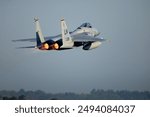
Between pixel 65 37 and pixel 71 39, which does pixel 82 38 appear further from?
pixel 65 37

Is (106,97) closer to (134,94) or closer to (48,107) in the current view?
(134,94)

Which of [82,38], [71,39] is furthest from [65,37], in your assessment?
[82,38]

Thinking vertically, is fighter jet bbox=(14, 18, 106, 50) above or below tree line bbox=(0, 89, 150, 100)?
above

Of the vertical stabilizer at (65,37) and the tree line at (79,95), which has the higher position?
the vertical stabilizer at (65,37)

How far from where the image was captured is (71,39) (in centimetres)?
1377

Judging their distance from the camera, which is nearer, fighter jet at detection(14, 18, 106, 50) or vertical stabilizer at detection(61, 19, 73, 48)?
vertical stabilizer at detection(61, 19, 73, 48)

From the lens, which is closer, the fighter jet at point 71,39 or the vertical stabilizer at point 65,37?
the vertical stabilizer at point 65,37

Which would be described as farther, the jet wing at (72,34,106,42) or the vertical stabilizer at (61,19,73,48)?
the jet wing at (72,34,106,42)

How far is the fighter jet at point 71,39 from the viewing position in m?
13.8

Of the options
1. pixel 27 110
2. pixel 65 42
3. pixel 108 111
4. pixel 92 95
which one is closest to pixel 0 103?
pixel 27 110

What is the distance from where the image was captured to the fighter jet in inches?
543

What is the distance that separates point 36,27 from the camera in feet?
45.9

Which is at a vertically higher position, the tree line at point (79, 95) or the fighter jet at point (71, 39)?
the fighter jet at point (71, 39)

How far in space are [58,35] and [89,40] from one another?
0.75 metres
